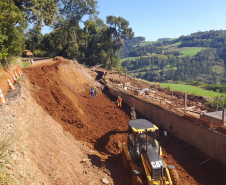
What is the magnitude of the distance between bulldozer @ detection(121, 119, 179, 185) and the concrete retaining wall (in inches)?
143

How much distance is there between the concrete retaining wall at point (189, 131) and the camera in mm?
8811

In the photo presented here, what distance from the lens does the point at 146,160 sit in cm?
655

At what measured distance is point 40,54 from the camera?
137ft

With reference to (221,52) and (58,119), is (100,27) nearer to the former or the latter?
(58,119)

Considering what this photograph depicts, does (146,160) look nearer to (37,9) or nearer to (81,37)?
(37,9)

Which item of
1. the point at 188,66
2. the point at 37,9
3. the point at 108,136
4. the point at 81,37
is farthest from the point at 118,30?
the point at 188,66

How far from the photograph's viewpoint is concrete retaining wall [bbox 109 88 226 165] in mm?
8811

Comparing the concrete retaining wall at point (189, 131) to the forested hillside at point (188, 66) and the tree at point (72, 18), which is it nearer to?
the tree at point (72, 18)

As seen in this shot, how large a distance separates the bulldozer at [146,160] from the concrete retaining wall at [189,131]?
362cm

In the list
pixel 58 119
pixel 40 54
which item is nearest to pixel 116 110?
pixel 58 119

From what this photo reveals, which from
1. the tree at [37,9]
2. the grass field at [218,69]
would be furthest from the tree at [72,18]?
the grass field at [218,69]

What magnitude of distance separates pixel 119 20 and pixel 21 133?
3756 centimetres

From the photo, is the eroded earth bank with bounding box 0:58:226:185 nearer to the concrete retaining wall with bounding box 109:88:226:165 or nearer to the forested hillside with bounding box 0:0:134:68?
the concrete retaining wall with bounding box 109:88:226:165

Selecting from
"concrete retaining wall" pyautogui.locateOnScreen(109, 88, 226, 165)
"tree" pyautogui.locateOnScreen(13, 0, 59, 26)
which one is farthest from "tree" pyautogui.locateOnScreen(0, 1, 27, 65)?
"concrete retaining wall" pyautogui.locateOnScreen(109, 88, 226, 165)
